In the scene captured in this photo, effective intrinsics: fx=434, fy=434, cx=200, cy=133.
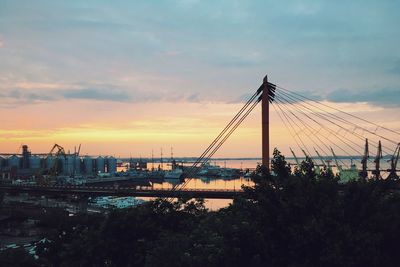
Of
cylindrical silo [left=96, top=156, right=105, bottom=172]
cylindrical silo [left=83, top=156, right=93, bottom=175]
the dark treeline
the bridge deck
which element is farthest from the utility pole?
cylindrical silo [left=96, top=156, right=105, bottom=172]

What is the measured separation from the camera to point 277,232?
8875mm

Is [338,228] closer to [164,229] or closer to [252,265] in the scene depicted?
[252,265]

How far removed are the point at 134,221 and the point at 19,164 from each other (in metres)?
94.2

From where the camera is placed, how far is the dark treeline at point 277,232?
8.15 m

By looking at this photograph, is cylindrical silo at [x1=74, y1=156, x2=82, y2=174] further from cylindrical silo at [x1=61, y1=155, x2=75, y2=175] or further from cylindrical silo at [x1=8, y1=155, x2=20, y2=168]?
cylindrical silo at [x1=8, y1=155, x2=20, y2=168]

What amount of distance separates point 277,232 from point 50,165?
3512 inches

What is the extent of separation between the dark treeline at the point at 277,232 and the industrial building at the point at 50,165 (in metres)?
72.9

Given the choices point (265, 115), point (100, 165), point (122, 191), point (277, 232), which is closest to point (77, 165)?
point (100, 165)

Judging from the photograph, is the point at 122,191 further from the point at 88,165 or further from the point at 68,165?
the point at 88,165

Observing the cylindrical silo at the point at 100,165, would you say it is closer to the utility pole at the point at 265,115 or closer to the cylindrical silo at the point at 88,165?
the cylindrical silo at the point at 88,165

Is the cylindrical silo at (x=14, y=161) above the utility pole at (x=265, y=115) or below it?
below

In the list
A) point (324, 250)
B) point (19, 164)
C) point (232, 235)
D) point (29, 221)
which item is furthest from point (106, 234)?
point (19, 164)

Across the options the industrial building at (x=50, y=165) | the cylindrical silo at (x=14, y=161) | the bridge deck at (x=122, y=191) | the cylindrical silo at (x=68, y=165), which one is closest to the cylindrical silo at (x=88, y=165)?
the industrial building at (x=50, y=165)

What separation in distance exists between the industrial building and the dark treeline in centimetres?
7287
